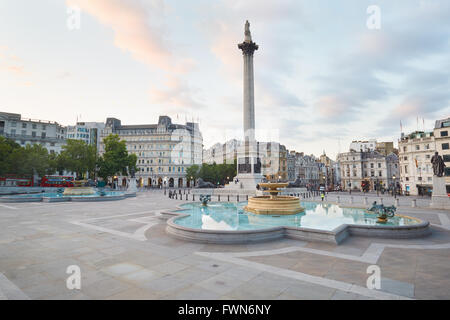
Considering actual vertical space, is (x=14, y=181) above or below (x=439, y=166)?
below

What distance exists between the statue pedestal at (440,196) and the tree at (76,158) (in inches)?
2640

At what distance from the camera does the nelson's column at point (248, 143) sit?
45875 millimetres

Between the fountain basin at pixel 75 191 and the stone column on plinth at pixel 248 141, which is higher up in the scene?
the stone column on plinth at pixel 248 141

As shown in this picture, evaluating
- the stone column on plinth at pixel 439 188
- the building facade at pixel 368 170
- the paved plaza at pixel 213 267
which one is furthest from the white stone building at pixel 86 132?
the stone column on plinth at pixel 439 188

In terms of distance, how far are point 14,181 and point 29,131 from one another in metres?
38.1

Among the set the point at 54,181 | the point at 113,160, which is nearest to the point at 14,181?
the point at 54,181

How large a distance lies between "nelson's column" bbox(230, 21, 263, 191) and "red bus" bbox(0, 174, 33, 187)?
45968 mm

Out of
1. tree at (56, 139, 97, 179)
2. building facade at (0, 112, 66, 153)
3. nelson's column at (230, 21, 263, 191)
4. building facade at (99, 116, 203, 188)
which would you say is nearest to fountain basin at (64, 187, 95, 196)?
tree at (56, 139, 97, 179)

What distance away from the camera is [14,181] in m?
49.1

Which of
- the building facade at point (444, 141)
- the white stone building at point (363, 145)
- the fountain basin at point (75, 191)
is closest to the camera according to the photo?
the fountain basin at point (75, 191)

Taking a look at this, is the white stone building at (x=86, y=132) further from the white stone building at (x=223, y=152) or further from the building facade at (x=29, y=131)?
the white stone building at (x=223, y=152)

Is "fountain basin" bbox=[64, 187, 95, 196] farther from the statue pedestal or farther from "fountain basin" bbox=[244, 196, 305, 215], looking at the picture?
the statue pedestal

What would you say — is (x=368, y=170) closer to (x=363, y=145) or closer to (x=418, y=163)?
(x=363, y=145)
